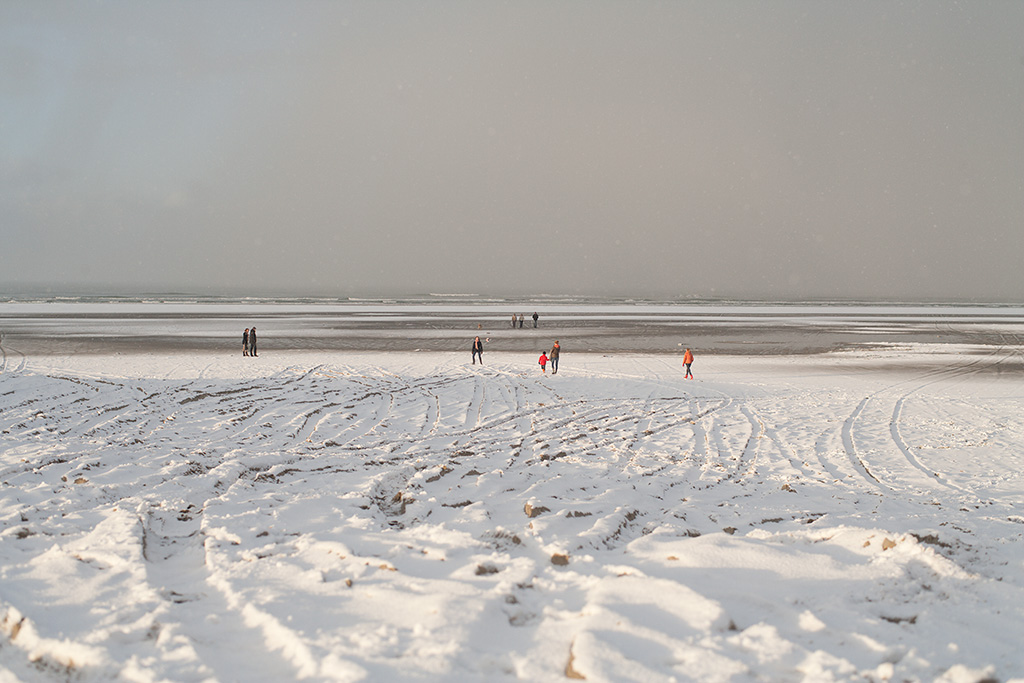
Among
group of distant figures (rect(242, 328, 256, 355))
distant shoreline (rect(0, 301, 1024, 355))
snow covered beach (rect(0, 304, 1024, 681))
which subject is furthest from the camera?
distant shoreline (rect(0, 301, 1024, 355))

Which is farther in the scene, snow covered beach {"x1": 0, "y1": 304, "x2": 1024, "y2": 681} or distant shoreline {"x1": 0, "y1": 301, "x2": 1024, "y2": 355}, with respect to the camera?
distant shoreline {"x1": 0, "y1": 301, "x2": 1024, "y2": 355}

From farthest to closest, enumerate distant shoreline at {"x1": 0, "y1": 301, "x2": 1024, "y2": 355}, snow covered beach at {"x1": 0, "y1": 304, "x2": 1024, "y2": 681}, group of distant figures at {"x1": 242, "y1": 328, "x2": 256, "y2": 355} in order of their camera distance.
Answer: distant shoreline at {"x1": 0, "y1": 301, "x2": 1024, "y2": 355} → group of distant figures at {"x1": 242, "y1": 328, "x2": 256, "y2": 355} → snow covered beach at {"x1": 0, "y1": 304, "x2": 1024, "y2": 681}

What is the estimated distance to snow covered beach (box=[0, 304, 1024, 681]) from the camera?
3.36m

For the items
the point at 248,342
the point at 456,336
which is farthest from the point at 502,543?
the point at 456,336

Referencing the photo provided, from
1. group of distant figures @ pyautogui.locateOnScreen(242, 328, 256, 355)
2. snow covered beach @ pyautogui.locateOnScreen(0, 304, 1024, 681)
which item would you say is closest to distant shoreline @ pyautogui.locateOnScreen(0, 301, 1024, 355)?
group of distant figures @ pyautogui.locateOnScreen(242, 328, 256, 355)

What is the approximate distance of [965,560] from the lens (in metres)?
4.57

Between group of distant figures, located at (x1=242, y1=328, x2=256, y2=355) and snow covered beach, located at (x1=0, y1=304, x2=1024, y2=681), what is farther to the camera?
group of distant figures, located at (x1=242, y1=328, x2=256, y2=355)

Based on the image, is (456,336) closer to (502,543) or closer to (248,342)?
(248,342)

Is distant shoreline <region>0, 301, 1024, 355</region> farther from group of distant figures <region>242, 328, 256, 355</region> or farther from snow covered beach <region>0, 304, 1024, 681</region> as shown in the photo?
snow covered beach <region>0, 304, 1024, 681</region>

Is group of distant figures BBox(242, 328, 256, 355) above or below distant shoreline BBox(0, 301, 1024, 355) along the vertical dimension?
above

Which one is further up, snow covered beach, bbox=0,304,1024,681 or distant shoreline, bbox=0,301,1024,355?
snow covered beach, bbox=0,304,1024,681

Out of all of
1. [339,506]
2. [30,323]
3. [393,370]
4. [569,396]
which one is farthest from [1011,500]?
[30,323]

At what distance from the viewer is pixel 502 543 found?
5.05m

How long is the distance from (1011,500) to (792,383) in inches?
521
